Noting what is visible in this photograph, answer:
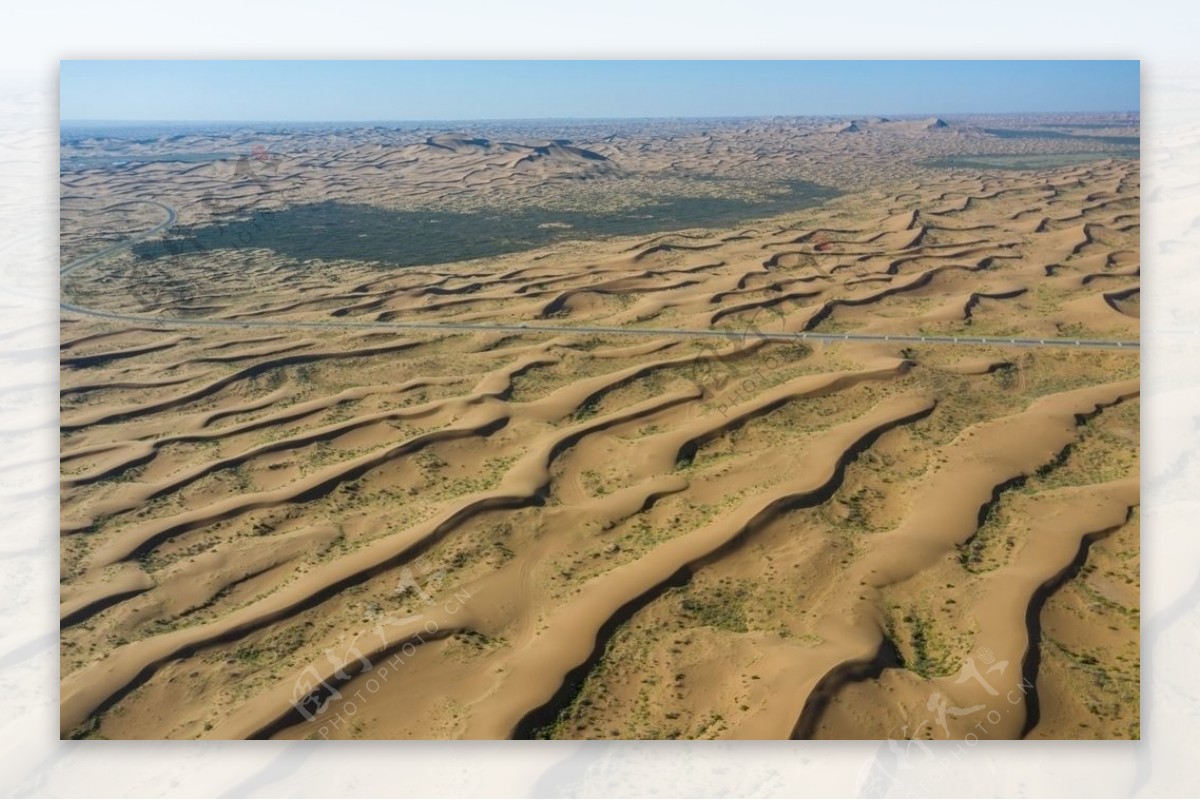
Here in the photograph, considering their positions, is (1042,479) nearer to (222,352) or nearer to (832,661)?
(832,661)

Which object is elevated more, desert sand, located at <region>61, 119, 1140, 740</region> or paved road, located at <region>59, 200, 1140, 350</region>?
paved road, located at <region>59, 200, 1140, 350</region>

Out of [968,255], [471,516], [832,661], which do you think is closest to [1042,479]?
[832,661]
